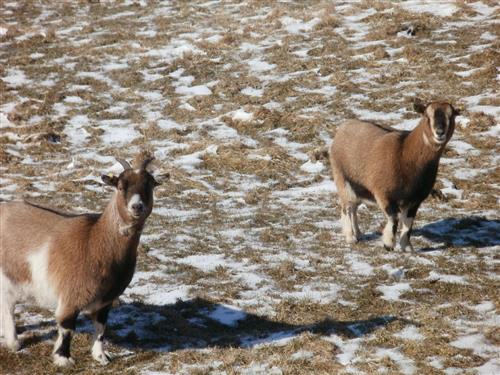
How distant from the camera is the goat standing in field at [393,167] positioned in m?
11.8

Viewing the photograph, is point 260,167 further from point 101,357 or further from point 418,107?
point 101,357

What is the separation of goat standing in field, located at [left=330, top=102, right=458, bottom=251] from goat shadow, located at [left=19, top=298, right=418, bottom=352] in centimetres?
343

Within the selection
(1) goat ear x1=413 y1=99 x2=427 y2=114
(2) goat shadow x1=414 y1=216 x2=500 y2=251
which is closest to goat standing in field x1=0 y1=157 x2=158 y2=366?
(1) goat ear x1=413 y1=99 x2=427 y2=114

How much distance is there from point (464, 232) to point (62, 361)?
8.44m

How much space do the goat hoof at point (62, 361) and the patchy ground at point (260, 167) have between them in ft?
0.43

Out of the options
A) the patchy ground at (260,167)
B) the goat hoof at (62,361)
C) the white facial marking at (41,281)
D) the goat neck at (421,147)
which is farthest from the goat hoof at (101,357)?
the goat neck at (421,147)

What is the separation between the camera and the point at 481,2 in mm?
27750

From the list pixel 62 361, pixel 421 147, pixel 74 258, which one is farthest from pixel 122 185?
pixel 421 147

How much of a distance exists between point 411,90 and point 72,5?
65.6 ft

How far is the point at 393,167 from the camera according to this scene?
40.0ft

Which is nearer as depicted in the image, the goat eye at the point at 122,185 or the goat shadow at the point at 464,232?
the goat eye at the point at 122,185

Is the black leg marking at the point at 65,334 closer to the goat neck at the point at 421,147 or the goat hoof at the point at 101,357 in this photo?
the goat hoof at the point at 101,357

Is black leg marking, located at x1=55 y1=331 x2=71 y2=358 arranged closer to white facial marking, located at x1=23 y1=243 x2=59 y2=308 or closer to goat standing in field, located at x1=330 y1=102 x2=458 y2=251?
white facial marking, located at x1=23 y1=243 x2=59 y2=308

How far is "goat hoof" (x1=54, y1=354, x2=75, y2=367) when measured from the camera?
8.15 metres
